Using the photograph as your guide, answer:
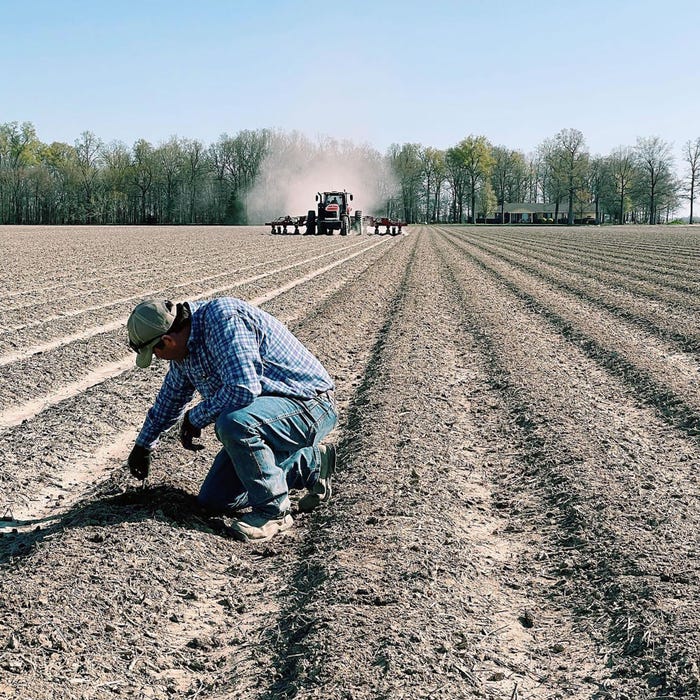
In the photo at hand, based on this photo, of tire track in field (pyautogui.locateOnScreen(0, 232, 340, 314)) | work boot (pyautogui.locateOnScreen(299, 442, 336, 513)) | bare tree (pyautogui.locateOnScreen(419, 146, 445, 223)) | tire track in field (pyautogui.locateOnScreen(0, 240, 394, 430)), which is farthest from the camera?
bare tree (pyautogui.locateOnScreen(419, 146, 445, 223))

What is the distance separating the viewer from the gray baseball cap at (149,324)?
3.99 metres

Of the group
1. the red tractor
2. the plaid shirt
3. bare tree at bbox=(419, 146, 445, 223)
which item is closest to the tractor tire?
the red tractor

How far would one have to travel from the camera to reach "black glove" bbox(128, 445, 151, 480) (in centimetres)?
454

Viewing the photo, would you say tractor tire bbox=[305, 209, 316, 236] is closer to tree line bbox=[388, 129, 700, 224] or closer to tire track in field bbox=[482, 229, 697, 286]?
tire track in field bbox=[482, 229, 697, 286]

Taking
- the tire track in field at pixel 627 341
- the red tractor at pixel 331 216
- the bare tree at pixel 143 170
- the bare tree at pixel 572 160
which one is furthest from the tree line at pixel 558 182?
the tire track in field at pixel 627 341

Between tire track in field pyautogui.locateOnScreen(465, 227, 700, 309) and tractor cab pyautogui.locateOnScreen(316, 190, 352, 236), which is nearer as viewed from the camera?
tire track in field pyautogui.locateOnScreen(465, 227, 700, 309)

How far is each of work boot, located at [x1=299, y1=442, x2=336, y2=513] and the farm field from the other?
0.37 feet

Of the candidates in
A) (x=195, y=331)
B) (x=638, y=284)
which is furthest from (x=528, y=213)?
(x=195, y=331)

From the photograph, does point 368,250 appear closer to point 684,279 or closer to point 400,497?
point 684,279

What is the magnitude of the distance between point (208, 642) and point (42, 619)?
0.72 meters

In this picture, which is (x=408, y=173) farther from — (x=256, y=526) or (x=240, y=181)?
(x=256, y=526)

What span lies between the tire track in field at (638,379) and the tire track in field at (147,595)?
3.60 meters

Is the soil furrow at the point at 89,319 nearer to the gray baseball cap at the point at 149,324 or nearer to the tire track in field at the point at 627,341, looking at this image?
the gray baseball cap at the point at 149,324

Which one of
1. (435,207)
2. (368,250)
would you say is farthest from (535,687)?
(435,207)
